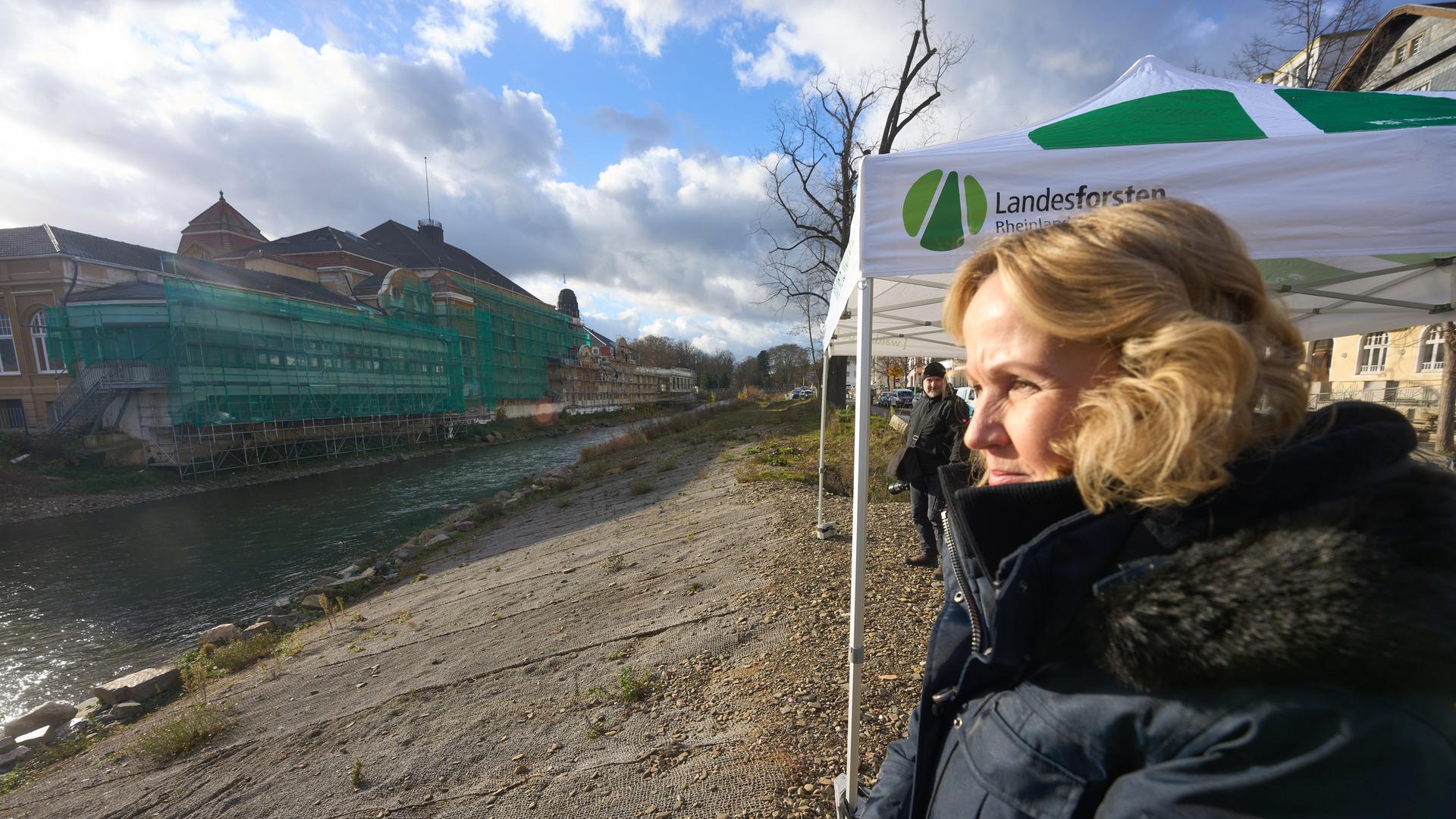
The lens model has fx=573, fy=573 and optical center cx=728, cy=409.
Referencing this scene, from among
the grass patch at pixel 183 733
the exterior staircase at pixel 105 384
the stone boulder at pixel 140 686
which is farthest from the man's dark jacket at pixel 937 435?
the exterior staircase at pixel 105 384

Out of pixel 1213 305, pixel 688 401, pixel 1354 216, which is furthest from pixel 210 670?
pixel 688 401

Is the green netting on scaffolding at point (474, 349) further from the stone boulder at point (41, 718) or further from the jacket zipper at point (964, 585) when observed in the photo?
the jacket zipper at point (964, 585)

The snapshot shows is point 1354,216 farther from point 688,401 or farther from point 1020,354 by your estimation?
point 688,401

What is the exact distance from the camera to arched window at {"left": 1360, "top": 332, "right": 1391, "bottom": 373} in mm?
20453

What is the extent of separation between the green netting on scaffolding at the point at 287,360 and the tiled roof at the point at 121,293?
10.1 ft

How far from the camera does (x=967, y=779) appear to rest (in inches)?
40.1

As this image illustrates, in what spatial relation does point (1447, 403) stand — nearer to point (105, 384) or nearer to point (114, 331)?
A: point (105, 384)

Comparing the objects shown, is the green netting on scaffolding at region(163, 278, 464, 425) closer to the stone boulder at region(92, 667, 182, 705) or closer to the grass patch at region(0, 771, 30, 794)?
the stone boulder at region(92, 667, 182, 705)

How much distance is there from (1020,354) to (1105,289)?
0.62 ft

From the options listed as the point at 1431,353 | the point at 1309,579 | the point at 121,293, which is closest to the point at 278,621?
the point at 1309,579

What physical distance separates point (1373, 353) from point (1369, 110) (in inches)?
1073

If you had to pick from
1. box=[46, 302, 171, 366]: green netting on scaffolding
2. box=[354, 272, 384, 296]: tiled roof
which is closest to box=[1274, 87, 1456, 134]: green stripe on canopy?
box=[46, 302, 171, 366]: green netting on scaffolding

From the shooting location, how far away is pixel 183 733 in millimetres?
5430

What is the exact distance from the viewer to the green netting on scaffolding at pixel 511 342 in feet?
162
